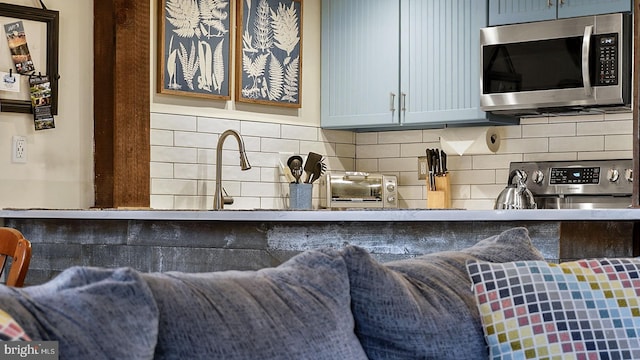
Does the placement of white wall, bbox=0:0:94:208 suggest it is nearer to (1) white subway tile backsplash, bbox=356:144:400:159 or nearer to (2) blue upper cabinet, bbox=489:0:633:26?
(1) white subway tile backsplash, bbox=356:144:400:159

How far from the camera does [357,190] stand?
5.55 m

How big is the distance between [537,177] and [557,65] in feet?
2.16

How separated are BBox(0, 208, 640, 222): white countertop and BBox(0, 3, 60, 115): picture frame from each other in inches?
23.8

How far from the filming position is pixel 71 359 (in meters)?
1.12

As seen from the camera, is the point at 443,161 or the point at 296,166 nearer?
the point at 296,166

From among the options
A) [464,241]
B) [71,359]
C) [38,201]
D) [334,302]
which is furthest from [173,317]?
[38,201]

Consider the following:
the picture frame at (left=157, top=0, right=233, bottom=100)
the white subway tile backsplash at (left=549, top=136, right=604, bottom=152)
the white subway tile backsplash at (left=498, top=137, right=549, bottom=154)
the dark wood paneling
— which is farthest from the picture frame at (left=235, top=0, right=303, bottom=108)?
the dark wood paneling

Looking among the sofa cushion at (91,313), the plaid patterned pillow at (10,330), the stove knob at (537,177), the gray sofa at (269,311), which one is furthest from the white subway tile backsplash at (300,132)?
the plaid patterned pillow at (10,330)

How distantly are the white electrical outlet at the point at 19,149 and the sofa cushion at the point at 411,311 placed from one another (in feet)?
9.74

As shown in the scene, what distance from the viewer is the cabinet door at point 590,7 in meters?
4.58

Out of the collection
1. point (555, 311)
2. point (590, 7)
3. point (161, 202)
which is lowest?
point (555, 311)

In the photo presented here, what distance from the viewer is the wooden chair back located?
2.42 meters

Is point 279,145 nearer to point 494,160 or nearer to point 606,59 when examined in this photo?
point 494,160

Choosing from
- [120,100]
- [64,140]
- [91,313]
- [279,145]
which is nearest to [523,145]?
[279,145]
